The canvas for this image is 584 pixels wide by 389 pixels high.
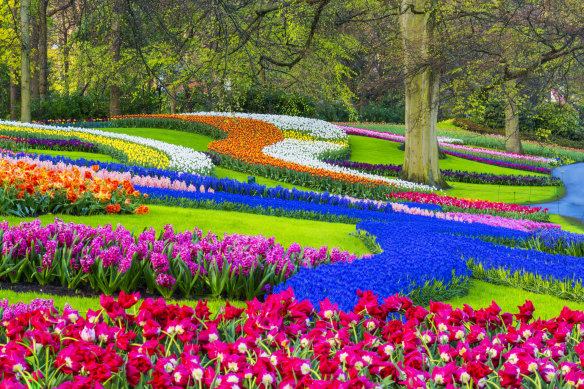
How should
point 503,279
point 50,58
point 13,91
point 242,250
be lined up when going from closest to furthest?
1. point 242,250
2. point 503,279
3. point 13,91
4. point 50,58

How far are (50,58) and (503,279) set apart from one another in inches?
1772

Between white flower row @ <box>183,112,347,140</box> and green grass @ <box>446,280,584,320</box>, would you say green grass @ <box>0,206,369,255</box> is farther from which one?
white flower row @ <box>183,112,347,140</box>

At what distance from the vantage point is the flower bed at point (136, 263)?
15.7ft

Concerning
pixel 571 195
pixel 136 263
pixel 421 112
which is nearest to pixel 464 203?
pixel 421 112

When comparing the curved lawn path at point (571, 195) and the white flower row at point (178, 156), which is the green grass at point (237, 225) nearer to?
the white flower row at point (178, 156)

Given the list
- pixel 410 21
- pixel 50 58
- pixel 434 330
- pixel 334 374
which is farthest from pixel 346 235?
pixel 50 58

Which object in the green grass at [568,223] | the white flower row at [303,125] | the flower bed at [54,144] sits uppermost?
the white flower row at [303,125]

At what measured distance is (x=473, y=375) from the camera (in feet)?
8.84

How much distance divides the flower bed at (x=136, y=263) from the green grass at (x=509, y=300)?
1.49 metres

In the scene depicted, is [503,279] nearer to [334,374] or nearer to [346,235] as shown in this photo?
[346,235]

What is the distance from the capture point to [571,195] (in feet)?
62.1

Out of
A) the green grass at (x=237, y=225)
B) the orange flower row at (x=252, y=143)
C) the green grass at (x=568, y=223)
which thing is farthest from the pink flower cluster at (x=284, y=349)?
the green grass at (x=568, y=223)

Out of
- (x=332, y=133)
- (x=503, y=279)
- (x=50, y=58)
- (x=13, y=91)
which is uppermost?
(x=50, y=58)

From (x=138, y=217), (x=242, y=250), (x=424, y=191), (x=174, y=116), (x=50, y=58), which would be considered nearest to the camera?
(x=242, y=250)
